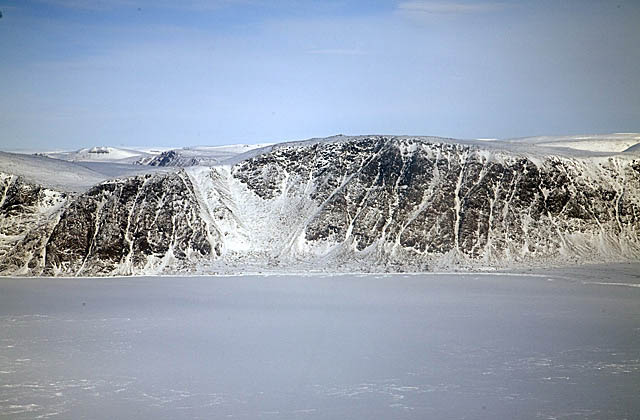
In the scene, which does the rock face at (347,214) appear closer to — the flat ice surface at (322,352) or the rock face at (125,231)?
the rock face at (125,231)

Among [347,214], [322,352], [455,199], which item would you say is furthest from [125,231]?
[322,352]

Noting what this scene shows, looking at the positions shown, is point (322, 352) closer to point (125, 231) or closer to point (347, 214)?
point (125, 231)

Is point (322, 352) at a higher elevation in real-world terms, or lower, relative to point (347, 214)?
lower

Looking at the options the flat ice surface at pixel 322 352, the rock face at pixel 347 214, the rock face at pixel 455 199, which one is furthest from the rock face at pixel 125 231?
the flat ice surface at pixel 322 352

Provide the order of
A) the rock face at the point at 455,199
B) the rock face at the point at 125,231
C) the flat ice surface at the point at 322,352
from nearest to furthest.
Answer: the flat ice surface at the point at 322,352 < the rock face at the point at 125,231 < the rock face at the point at 455,199

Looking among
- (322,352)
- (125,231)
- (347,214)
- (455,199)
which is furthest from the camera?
(347,214)

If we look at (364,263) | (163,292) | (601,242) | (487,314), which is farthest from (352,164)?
(487,314)
